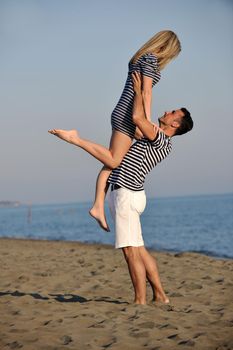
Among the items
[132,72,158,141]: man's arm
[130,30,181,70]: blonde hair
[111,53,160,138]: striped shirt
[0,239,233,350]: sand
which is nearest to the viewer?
[0,239,233,350]: sand

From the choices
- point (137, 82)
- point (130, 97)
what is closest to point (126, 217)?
point (130, 97)

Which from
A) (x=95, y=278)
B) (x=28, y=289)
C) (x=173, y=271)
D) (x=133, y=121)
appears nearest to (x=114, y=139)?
(x=133, y=121)

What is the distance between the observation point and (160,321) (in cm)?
515

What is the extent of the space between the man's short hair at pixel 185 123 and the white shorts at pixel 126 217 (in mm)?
827

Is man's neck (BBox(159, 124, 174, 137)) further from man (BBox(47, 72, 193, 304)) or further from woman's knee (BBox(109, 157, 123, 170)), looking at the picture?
woman's knee (BBox(109, 157, 123, 170))

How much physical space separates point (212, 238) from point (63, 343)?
31.7 metres

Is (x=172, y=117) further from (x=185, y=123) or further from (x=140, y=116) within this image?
(x=140, y=116)

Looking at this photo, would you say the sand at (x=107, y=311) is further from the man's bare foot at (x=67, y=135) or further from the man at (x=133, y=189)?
the man's bare foot at (x=67, y=135)

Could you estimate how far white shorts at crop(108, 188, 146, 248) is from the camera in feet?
18.6

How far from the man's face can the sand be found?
1.91m

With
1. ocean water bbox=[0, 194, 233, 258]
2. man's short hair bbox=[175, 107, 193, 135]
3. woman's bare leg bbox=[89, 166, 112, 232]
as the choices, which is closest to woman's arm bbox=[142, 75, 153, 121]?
man's short hair bbox=[175, 107, 193, 135]

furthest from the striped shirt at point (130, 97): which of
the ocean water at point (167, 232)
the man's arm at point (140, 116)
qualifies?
the ocean water at point (167, 232)

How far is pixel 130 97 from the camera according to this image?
5602mm

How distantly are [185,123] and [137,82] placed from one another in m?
0.72
